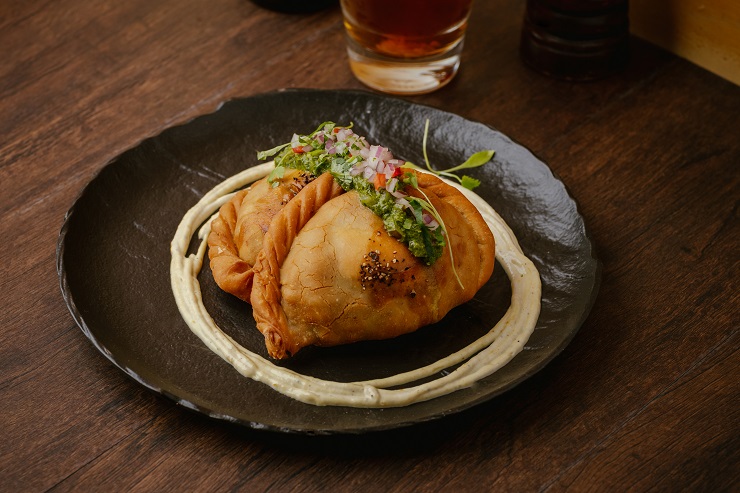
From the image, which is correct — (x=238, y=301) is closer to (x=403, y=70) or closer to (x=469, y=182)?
(x=469, y=182)

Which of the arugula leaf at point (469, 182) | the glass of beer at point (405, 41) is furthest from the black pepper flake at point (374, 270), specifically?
the glass of beer at point (405, 41)

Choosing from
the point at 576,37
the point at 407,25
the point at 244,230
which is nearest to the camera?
the point at 244,230

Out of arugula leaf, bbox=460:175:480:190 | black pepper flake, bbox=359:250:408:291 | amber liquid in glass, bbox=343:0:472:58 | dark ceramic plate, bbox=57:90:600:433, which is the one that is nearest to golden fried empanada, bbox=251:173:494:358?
black pepper flake, bbox=359:250:408:291

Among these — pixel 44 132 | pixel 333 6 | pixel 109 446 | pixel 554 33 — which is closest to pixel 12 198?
pixel 44 132

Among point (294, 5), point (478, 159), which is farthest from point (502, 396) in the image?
point (294, 5)

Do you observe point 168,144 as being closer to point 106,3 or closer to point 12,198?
point 12,198

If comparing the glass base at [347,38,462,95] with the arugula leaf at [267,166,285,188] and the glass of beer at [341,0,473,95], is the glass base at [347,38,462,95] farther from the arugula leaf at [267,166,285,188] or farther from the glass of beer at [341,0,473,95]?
the arugula leaf at [267,166,285,188]

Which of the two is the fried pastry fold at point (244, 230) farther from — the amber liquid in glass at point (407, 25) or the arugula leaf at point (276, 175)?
the amber liquid in glass at point (407, 25)
